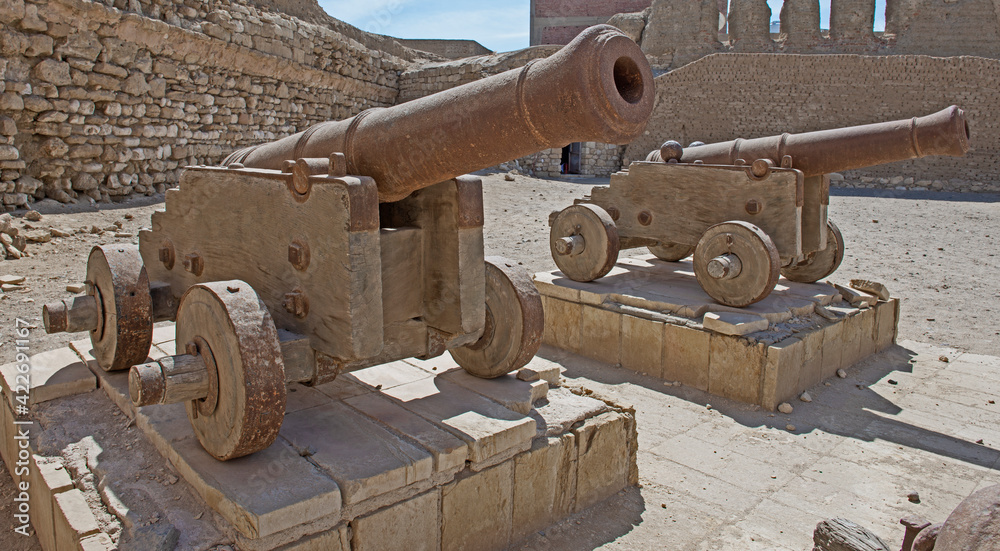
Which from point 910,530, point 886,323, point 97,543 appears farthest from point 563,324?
point 97,543

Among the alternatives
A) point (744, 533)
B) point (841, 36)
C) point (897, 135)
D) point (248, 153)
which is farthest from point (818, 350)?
point (841, 36)

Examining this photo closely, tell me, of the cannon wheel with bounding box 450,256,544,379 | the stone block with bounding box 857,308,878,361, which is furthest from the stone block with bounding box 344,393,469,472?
the stone block with bounding box 857,308,878,361

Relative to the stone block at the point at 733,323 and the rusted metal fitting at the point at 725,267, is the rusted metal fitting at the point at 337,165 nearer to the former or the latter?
the stone block at the point at 733,323

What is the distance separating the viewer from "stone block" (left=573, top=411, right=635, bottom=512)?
326cm

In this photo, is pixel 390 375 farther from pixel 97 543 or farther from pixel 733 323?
pixel 733 323

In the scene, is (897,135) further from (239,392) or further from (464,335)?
(239,392)

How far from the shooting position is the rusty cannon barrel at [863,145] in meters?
5.28

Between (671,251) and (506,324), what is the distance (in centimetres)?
426

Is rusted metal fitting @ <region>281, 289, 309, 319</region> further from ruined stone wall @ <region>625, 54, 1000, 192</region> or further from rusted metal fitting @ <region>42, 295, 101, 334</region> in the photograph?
ruined stone wall @ <region>625, 54, 1000, 192</region>

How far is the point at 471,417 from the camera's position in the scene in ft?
9.98

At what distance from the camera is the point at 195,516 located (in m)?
2.41

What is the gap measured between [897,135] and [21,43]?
9.45 m

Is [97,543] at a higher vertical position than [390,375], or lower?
lower

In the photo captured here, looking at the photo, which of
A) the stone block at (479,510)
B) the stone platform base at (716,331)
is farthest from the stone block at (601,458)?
the stone platform base at (716,331)
